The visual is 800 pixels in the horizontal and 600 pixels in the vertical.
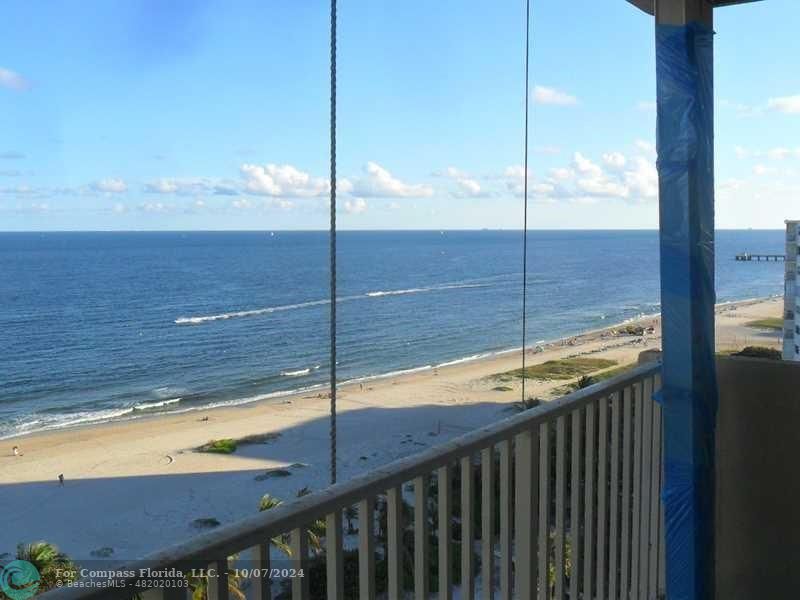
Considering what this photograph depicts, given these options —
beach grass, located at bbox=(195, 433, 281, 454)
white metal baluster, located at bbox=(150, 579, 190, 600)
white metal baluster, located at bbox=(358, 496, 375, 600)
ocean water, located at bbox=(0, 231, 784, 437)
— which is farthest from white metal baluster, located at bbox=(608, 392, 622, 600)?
beach grass, located at bbox=(195, 433, 281, 454)

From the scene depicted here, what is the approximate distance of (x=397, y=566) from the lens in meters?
1.18

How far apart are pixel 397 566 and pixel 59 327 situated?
42.7 meters

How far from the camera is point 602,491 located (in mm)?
1957

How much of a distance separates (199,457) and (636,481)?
1716 centimetres

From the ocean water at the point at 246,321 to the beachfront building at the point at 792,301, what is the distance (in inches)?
455

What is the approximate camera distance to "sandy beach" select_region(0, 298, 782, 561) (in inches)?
556

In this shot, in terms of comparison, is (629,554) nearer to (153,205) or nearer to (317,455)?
(317,455)

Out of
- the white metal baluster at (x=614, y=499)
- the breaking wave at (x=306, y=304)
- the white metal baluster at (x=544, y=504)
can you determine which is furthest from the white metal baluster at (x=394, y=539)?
the breaking wave at (x=306, y=304)

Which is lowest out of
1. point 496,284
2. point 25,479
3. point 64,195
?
point 25,479

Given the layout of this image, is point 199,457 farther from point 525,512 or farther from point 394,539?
point 394,539

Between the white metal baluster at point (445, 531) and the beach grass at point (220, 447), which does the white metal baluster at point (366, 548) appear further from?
the beach grass at point (220, 447)

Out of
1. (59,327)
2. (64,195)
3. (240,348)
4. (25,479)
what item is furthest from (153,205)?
(25,479)

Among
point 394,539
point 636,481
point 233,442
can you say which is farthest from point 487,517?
point 233,442

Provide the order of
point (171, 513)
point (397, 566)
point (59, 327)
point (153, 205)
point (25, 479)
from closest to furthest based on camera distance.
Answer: point (397, 566)
point (171, 513)
point (25, 479)
point (59, 327)
point (153, 205)
